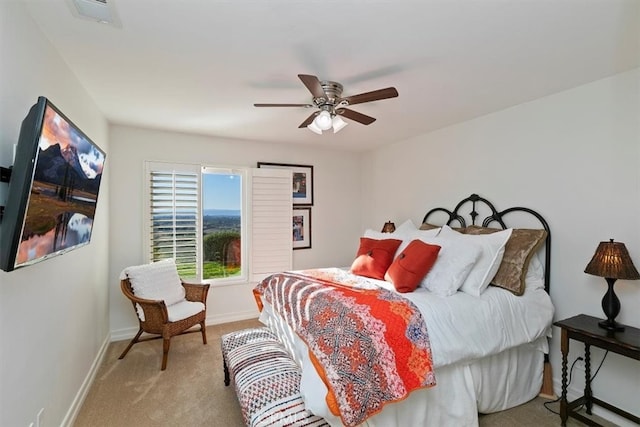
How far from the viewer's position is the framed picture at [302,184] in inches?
187

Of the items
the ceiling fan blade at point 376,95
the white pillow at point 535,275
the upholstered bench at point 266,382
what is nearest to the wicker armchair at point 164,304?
the upholstered bench at point 266,382

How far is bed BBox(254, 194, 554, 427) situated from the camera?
175 cm

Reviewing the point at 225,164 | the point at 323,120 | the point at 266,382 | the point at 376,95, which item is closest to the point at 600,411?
the point at 266,382

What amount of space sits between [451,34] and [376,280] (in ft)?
6.89

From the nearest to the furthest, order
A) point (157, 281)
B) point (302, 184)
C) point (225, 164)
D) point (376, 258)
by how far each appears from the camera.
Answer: point (376, 258) < point (157, 281) < point (225, 164) < point (302, 184)

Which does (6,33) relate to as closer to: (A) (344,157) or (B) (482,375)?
(B) (482,375)

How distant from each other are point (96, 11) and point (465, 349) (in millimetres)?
2907

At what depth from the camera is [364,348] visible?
176cm

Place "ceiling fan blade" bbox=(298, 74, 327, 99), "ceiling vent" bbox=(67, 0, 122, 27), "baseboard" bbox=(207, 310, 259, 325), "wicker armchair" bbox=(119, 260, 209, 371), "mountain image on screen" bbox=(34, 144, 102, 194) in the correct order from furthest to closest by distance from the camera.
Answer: "baseboard" bbox=(207, 310, 259, 325), "wicker armchair" bbox=(119, 260, 209, 371), "ceiling fan blade" bbox=(298, 74, 327, 99), "ceiling vent" bbox=(67, 0, 122, 27), "mountain image on screen" bbox=(34, 144, 102, 194)

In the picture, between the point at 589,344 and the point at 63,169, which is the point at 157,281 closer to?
the point at 63,169

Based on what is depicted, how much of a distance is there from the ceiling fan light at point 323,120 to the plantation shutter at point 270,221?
202 cm

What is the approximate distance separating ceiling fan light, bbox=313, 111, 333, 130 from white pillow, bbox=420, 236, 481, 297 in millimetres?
1496

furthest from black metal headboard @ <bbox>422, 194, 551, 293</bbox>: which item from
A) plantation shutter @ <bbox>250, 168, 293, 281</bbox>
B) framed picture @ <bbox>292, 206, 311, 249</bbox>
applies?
plantation shutter @ <bbox>250, 168, 293, 281</bbox>

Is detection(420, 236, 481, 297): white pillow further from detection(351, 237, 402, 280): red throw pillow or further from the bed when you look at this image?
→ detection(351, 237, 402, 280): red throw pillow
